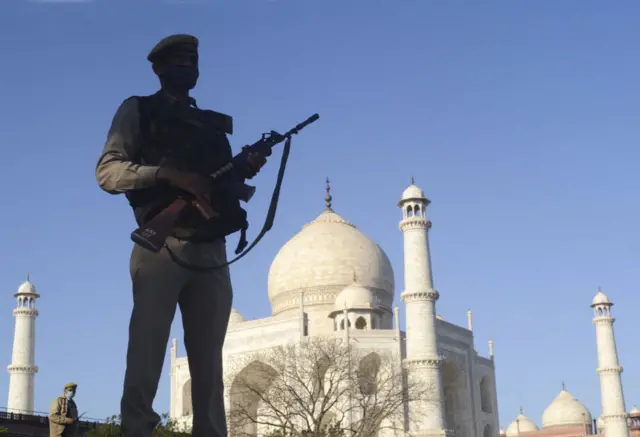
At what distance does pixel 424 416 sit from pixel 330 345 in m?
5.05

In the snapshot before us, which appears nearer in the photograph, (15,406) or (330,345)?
(330,345)

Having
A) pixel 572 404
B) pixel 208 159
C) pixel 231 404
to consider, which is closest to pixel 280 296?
pixel 231 404

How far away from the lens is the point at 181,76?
4.98m

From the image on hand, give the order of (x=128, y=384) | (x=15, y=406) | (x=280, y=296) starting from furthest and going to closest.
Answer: (x=280, y=296) → (x=15, y=406) → (x=128, y=384)

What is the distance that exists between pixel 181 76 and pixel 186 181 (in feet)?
2.39

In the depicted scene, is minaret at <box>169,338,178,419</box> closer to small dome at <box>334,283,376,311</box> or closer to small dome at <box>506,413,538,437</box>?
small dome at <box>334,283,376,311</box>

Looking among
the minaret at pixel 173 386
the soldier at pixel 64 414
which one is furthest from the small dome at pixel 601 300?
the soldier at pixel 64 414

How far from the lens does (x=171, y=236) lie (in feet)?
15.4

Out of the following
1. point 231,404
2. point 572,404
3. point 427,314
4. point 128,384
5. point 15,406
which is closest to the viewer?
point 128,384

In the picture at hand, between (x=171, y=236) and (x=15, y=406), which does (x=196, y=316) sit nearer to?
(x=171, y=236)

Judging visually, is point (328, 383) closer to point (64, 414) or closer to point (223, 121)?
point (64, 414)

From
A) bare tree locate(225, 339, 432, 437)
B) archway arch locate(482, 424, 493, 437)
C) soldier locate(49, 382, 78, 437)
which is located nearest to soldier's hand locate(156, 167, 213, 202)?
soldier locate(49, 382, 78, 437)

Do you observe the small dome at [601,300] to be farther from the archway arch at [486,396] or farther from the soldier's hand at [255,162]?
the soldier's hand at [255,162]

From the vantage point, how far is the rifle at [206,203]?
4410mm
